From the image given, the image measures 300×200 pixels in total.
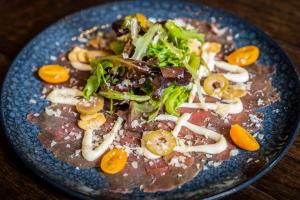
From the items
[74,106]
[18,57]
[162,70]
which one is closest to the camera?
[162,70]

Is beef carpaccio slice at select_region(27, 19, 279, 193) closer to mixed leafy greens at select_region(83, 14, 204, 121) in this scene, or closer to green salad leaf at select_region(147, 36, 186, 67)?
mixed leafy greens at select_region(83, 14, 204, 121)

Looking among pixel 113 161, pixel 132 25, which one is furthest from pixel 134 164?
pixel 132 25

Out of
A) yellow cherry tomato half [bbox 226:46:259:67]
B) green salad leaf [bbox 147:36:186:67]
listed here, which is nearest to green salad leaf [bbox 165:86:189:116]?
green salad leaf [bbox 147:36:186:67]

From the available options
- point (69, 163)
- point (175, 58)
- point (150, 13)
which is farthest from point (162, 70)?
point (150, 13)

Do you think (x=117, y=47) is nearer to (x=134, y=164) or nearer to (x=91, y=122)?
(x=91, y=122)

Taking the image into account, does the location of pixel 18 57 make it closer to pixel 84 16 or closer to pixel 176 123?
pixel 84 16

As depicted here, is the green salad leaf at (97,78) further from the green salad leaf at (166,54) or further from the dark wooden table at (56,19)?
the dark wooden table at (56,19)

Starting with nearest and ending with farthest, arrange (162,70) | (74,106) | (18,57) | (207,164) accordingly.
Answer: (207,164), (162,70), (74,106), (18,57)
